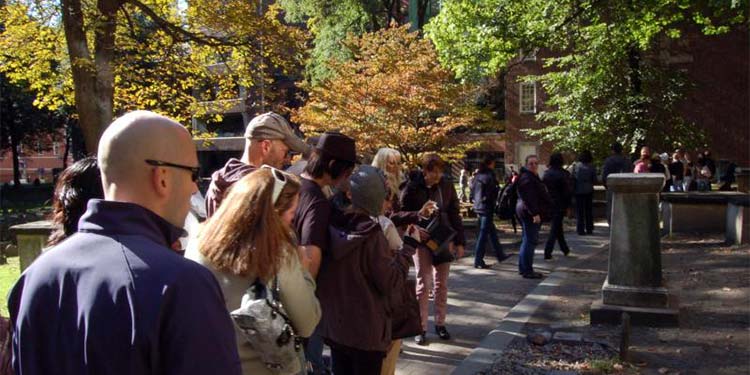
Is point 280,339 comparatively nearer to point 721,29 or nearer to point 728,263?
point 728,263

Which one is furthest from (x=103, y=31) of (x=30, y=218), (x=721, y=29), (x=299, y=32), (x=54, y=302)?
(x=30, y=218)

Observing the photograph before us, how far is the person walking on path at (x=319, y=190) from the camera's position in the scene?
356 centimetres

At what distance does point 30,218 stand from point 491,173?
2378cm

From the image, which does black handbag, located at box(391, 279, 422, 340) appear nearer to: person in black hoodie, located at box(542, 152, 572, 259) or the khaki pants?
the khaki pants

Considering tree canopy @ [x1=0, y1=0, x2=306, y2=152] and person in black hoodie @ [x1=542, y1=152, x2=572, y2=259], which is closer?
tree canopy @ [x1=0, y1=0, x2=306, y2=152]

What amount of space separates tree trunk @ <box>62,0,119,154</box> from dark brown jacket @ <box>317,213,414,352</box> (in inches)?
286

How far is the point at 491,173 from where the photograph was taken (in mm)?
10508

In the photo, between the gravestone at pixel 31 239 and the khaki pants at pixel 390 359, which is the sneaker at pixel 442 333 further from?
the gravestone at pixel 31 239

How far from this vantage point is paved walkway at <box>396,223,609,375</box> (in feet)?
19.1

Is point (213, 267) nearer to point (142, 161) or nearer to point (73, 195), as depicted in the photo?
point (73, 195)

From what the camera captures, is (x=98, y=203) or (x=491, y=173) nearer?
(x=98, y=203)

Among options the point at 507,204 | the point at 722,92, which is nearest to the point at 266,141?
the point at 507,204

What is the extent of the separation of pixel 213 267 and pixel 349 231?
1.27 meters

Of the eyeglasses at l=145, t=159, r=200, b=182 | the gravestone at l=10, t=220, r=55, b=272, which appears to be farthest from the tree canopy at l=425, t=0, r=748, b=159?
the eyeglasses at l=145, t=159, r=200, b=182
